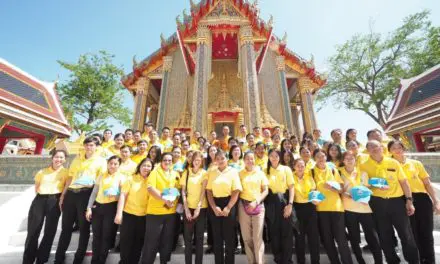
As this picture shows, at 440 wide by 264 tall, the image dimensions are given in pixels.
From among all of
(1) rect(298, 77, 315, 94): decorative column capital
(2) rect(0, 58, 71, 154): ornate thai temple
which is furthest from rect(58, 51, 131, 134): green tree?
(1) rect(298, 77, 315, 94): decorative column capital

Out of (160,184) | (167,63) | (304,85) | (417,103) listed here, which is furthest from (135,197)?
(304,85)

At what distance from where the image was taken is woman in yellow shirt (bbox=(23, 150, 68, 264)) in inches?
106

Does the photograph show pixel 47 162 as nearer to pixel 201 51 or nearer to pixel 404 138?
pixel 201 51

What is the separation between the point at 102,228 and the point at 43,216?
0.83 metres

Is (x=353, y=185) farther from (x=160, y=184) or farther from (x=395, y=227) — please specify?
(x=160, y=184)

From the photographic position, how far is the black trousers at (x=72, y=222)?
8.84 feet

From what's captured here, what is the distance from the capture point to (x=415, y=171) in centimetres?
271

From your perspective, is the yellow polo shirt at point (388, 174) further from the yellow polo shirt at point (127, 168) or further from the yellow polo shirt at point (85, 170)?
the yellow polo shirt at point (85, 170)

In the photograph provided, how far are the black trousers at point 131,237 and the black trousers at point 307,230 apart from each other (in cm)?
199

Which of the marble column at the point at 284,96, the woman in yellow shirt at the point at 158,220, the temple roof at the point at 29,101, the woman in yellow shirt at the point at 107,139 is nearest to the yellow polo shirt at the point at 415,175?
the woman in yellow shirt at the point at 158,220

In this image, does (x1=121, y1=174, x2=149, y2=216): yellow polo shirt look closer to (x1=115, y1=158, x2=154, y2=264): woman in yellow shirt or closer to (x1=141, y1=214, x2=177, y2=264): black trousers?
(x1=115, y1=158, x2=154, y2=264): woman in yellow shirt

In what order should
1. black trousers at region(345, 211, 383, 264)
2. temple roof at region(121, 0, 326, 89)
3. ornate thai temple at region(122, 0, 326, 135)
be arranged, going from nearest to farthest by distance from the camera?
black trousers at region(345, 211, 383, 264), ornate thai temple at region(122, 0, 326, 135), temple roof at region(121, 0, 326, 89)

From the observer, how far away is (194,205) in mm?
2682

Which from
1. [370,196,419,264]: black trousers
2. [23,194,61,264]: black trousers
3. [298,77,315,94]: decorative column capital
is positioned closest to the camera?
[370,196,419,264]: black trousers
